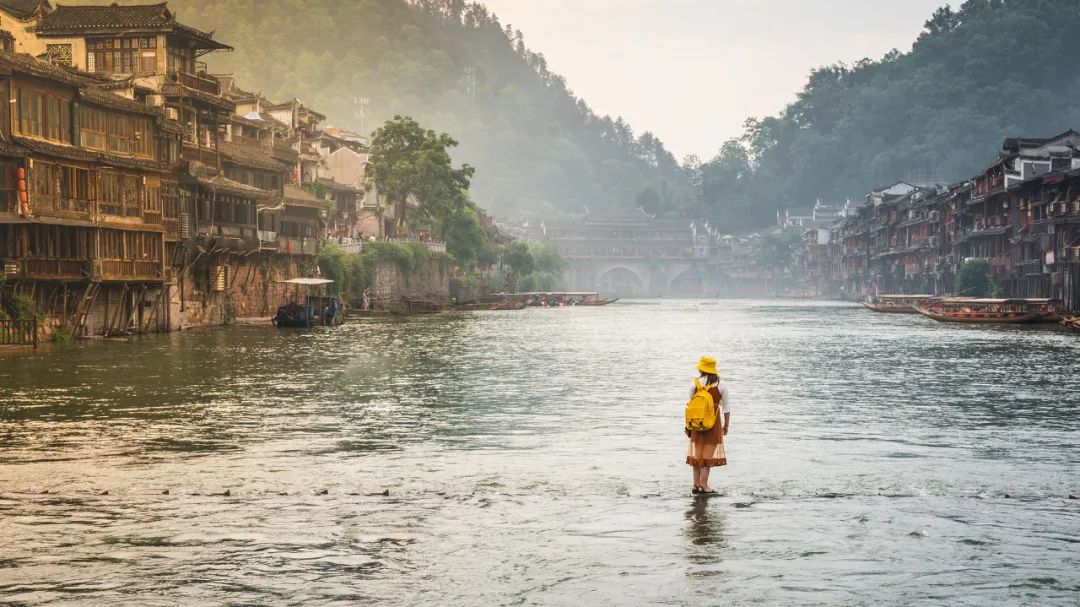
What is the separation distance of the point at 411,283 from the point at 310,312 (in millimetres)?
34498

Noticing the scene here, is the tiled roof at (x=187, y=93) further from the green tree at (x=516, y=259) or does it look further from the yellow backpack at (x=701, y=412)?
the green tree at (x=516, y=259)

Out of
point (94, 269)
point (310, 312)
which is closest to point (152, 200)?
point (94, 269)

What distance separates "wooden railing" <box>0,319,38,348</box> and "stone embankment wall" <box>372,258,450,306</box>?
4654 cm

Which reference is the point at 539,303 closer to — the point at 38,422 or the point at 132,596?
the point at 38,422

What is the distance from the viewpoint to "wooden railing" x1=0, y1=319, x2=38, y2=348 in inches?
1769

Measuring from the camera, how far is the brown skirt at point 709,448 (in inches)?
641

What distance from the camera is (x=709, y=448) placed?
53.7 ft

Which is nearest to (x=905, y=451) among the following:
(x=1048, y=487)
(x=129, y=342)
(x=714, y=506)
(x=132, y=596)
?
(x=1048, y=487)

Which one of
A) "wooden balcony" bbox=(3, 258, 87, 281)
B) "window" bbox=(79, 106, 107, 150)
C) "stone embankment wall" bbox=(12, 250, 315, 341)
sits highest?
"window" bbox=(79, 106, 107, 150)

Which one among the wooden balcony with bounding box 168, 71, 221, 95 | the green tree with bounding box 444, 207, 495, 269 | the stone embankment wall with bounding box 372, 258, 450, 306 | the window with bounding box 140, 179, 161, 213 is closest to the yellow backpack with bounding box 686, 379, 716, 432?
the window with bounding box 140, 179, 161, 213

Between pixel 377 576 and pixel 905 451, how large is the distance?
488 inches

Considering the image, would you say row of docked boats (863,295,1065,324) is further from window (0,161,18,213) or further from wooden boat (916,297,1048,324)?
window (0,161,18,213)

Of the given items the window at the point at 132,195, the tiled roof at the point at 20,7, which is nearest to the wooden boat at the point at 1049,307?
the window at the point at 132,195

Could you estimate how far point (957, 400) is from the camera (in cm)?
3130
